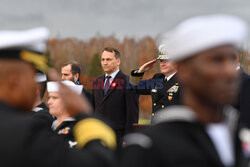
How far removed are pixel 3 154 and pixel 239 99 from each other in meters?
3.43

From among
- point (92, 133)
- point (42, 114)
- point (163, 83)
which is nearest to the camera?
point (92, 133)

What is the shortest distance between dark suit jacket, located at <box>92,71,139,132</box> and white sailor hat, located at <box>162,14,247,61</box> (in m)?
5.49

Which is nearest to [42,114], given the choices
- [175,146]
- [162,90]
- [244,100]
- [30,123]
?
[162,90]

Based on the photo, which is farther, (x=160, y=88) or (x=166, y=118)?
(x=160, y=88)

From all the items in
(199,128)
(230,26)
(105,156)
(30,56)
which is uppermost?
(230,26)

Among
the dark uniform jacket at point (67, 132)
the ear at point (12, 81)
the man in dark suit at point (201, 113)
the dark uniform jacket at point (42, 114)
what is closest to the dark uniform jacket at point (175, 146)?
the man in dark suit at point (201, 113)

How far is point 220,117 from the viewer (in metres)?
1.98

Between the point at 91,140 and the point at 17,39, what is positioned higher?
the point at 17,39

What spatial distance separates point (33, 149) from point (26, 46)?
0.64 m

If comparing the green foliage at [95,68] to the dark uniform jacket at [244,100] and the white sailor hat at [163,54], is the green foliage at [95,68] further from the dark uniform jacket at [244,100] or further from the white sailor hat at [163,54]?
the dark uniform jacket at [244,100]

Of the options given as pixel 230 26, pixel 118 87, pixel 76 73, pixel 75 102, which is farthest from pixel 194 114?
pixel 76 73

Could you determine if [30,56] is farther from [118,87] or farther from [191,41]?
[118,87]

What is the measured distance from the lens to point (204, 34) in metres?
1.89

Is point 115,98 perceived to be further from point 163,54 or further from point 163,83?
point 163,54
